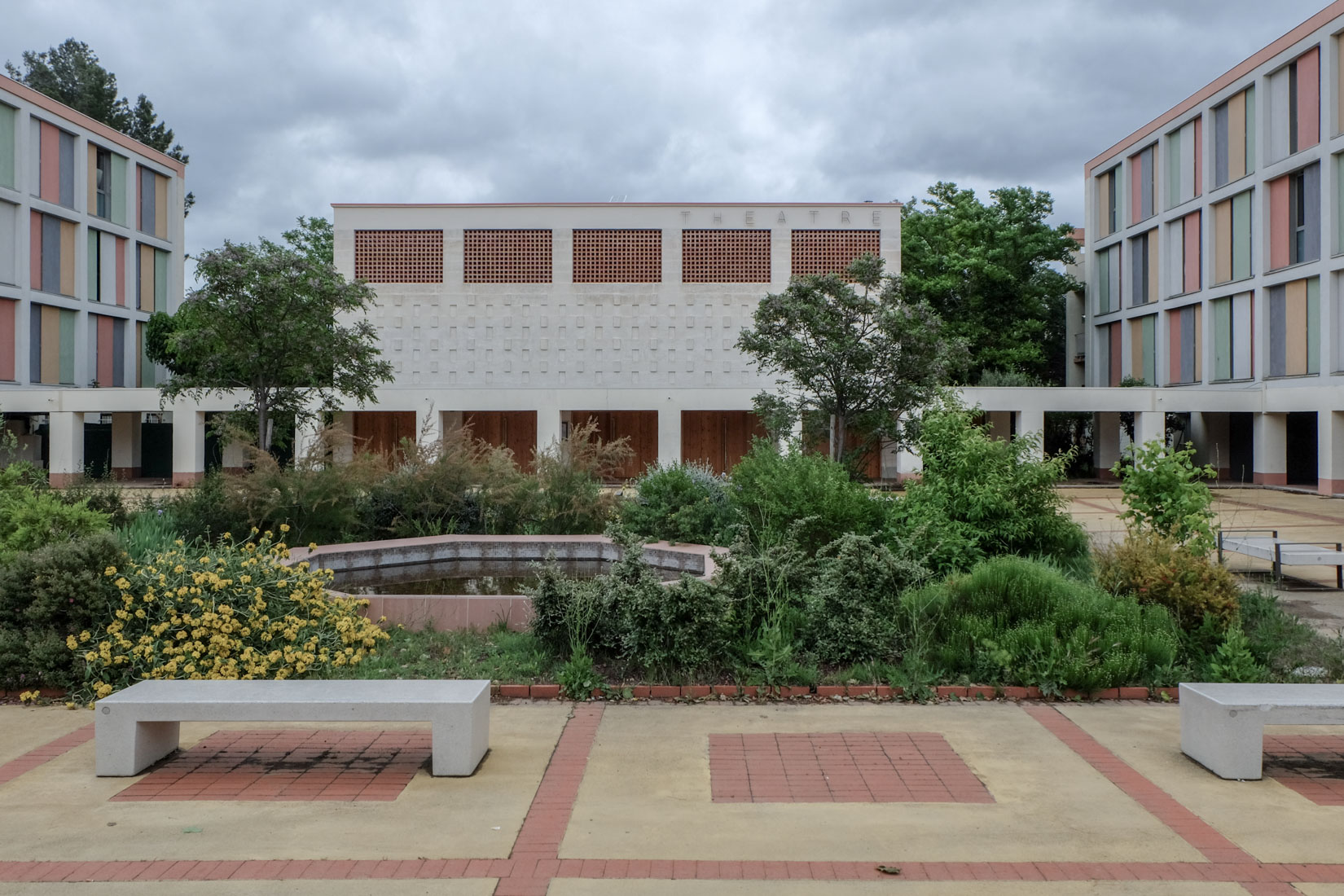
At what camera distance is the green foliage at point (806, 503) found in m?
11.2

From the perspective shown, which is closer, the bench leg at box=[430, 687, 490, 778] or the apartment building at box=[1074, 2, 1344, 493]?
the bench leg at box=[430, 687, 490, 778]

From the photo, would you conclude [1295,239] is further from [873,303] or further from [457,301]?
[457,301]

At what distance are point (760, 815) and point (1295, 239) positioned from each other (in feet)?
107

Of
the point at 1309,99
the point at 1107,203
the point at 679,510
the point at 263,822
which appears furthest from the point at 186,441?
the point at 1107,203

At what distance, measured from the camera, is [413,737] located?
21.6ft

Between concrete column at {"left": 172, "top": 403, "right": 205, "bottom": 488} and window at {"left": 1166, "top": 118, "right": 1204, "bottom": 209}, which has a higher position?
window at {"left": 1166, "top": 118, "right": 1204, "bottom": 209}

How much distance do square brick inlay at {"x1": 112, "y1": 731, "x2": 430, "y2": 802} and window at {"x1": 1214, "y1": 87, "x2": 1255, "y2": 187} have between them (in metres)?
34.4

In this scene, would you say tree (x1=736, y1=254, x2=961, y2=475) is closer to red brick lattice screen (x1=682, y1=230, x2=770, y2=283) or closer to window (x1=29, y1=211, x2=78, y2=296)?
red brick lattice screen (x1=682, y1=230, x2=770, y2=283)

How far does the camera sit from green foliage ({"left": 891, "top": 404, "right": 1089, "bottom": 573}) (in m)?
11.1

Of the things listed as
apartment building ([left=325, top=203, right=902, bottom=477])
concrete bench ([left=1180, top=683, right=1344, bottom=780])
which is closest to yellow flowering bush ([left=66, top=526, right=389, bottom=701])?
concrete bench ([left=1180, top=683, right=1344, bottom=780])

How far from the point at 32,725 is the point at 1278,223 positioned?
34.8 meters

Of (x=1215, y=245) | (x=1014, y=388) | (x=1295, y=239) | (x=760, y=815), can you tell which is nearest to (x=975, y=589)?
(x=760, y=815)

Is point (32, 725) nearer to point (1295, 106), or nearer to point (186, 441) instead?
point (186, 441)

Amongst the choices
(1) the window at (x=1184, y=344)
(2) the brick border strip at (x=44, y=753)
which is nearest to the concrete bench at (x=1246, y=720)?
(2) the brick border strip at (x=44, y=753)
